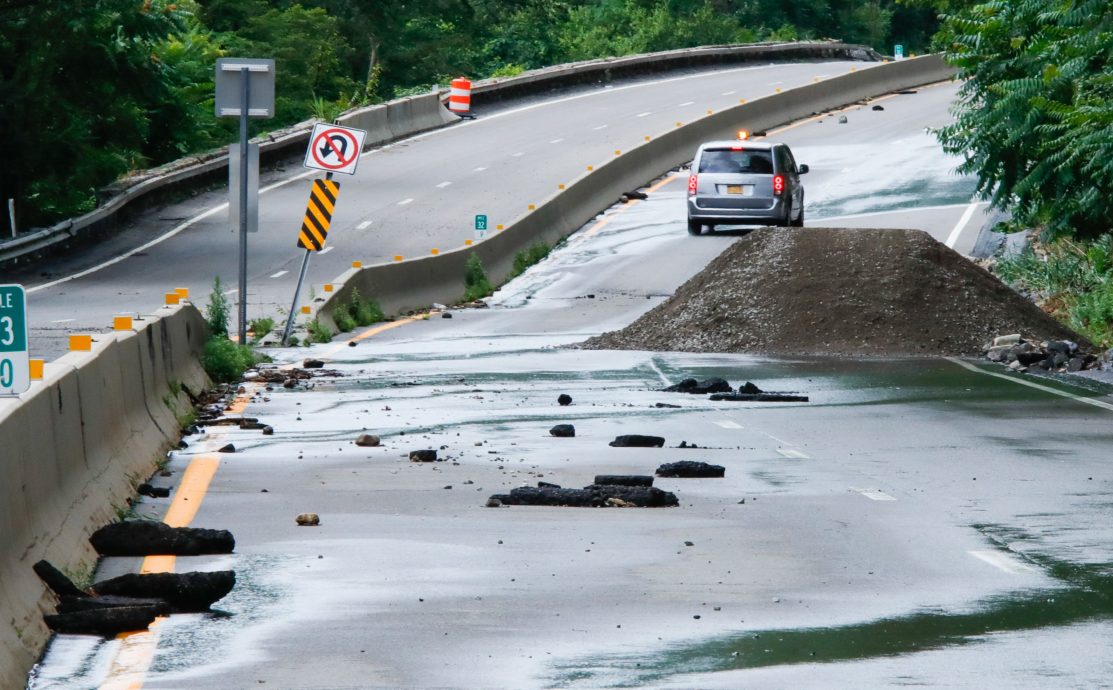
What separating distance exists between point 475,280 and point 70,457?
80.3ft

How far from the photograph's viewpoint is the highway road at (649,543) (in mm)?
7602

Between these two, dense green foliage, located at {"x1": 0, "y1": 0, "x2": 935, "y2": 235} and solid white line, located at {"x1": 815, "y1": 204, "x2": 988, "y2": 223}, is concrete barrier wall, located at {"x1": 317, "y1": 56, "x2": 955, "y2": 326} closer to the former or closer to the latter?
solid white line, located at {"x1": 815, "y1": 204, "x2": 988, "y2": 223}

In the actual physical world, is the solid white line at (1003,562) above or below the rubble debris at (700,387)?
above

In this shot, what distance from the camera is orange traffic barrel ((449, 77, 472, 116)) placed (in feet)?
200

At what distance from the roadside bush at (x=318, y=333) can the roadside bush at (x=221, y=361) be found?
5.64m

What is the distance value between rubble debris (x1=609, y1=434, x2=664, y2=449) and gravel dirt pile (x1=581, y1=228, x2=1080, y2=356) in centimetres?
948

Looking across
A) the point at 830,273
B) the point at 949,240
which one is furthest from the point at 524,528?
the point at 949,240

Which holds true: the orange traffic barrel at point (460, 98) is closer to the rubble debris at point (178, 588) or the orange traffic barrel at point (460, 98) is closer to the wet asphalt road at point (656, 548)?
the wet asphalt road at point (656, 548)

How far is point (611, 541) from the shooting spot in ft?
34.8

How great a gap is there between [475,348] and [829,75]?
45.5 meters

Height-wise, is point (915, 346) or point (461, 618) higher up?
point (461, 618)

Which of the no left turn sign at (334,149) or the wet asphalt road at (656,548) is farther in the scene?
the no left turn sign at (334,149)

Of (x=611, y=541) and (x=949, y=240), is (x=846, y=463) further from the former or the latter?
(x=949, y=240)

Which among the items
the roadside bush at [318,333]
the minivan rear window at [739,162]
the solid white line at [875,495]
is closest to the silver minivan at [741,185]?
the minivan rear window at [739,162]
